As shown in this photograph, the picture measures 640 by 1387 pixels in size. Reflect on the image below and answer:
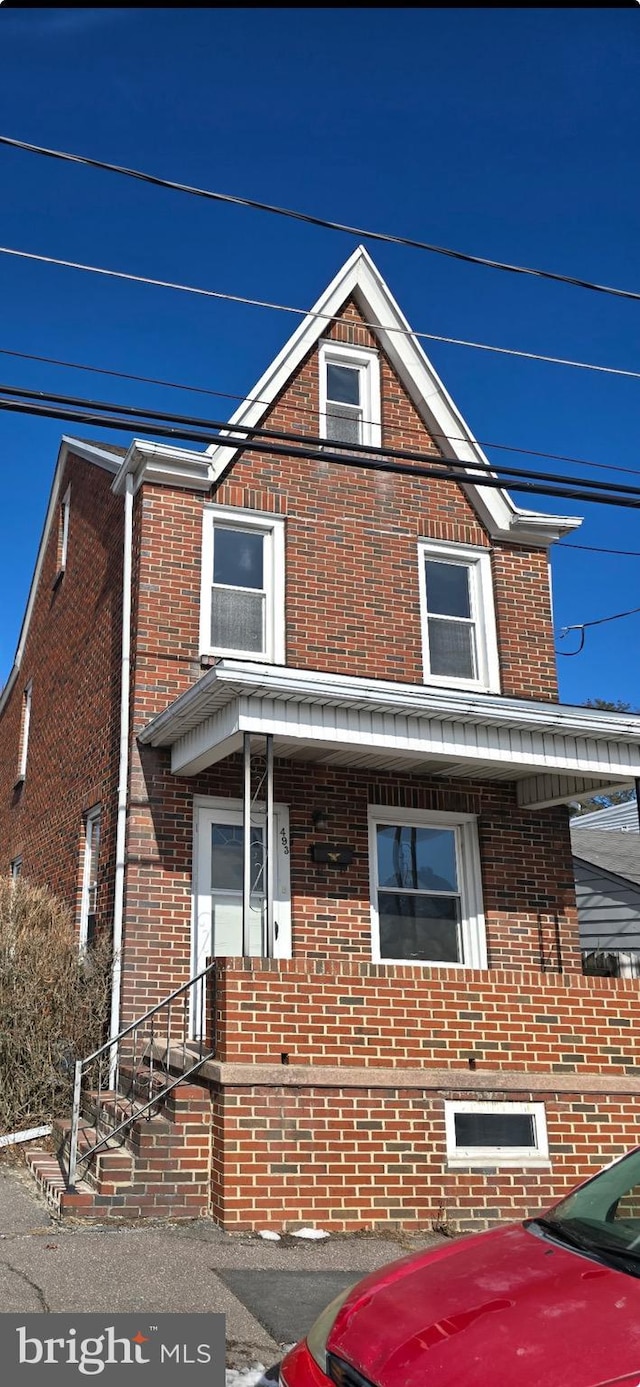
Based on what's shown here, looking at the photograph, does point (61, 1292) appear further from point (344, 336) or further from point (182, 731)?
point (344, 336)

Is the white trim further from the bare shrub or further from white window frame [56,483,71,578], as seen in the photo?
the bare shrub

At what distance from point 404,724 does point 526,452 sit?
8.47 feet

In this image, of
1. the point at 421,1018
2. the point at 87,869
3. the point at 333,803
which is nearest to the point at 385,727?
the point at 333,803

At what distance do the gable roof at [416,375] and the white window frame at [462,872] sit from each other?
364 cm

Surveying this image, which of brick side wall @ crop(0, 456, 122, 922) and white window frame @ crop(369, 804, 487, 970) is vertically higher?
brick side wall @ crop(0, 456, 122, 922)

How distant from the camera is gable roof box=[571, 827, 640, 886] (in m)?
16.2

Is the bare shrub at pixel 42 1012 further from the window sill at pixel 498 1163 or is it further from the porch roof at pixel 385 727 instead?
the window sill at pixel 498 1163

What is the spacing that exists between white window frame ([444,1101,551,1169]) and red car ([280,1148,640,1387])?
376cm

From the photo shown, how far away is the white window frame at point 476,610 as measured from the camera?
12.4m

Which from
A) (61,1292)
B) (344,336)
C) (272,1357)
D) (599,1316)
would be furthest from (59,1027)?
(344,336)

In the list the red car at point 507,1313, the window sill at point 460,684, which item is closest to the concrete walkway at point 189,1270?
the red car at point 507,1313

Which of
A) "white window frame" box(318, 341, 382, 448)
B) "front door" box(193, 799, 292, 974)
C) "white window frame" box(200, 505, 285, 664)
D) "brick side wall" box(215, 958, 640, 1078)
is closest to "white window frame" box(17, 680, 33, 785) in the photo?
"white window frame" box(200, 505, 285, 664)

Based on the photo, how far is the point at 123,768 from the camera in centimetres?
1077

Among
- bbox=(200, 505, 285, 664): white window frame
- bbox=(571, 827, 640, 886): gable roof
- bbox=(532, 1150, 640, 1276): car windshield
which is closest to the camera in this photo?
bbox=(532, 1150, 640, 1276): car windshield
